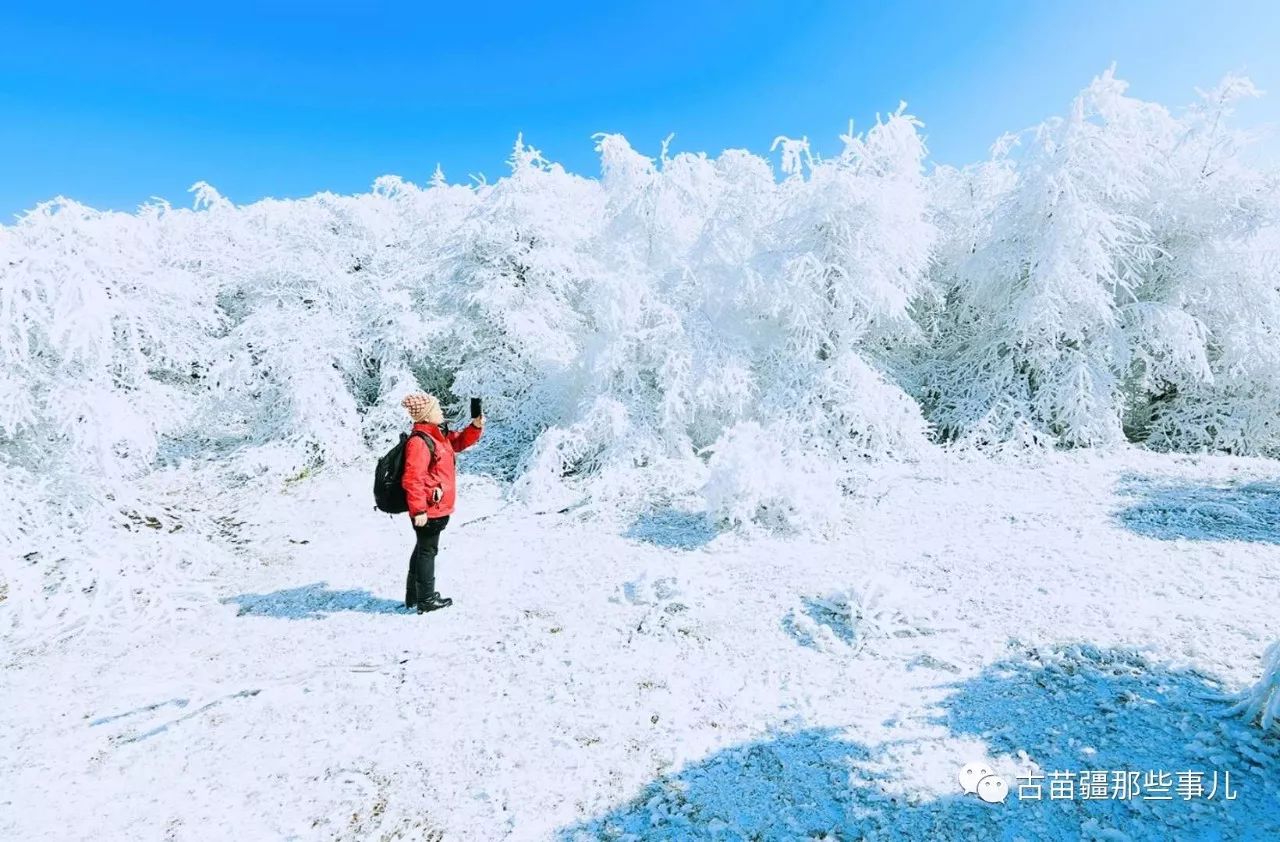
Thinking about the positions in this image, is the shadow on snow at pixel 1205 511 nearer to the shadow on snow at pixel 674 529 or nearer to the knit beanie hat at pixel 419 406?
the shadow on snow at pixel 674 529

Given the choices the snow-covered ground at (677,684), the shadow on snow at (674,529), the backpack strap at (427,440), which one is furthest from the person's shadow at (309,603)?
the shadow on snow at (674,529)

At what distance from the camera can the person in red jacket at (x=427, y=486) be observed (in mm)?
5125

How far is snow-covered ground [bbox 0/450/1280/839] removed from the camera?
10.6 ft

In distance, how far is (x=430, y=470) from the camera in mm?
5305

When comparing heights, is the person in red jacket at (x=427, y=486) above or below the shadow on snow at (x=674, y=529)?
above

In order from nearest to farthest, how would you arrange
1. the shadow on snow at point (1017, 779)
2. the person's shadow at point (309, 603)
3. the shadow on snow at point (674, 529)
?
the shadow on snow at point (1017, 779), the person's shadow at point (309, 603), the shadow on snow at point (674, 529)

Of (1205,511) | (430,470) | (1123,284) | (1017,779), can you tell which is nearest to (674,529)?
(430,470)

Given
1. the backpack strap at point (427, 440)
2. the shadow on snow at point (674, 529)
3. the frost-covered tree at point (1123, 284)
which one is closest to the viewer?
the backpack strap at point (427, 440)

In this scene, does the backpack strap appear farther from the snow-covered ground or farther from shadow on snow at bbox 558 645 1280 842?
shadow on snow at bbox 558 645 1280 842

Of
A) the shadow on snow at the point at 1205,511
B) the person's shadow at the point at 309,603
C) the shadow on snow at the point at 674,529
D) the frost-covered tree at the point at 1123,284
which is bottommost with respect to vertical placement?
the person's shadow at the point at 309,603

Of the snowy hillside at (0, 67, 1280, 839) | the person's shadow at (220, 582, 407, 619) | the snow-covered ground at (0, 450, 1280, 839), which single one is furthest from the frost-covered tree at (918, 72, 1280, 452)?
the person's shadow at (220, 582, 407, 619)

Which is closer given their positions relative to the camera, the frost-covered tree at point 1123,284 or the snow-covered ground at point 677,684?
the snow-covered ground at point 677,684

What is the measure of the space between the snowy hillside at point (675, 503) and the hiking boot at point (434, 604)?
0.32 metres

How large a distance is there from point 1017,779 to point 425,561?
4.82 meters
